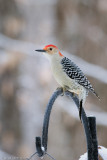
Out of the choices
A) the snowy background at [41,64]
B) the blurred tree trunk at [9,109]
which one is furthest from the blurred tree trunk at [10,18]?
the blurred tree trunk at [9,109]

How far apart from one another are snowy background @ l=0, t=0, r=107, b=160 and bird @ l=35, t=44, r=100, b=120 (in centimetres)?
539

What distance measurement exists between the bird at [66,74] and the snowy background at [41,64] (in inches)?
212

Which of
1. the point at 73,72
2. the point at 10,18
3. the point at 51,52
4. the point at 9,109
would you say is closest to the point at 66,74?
the point at 73,72

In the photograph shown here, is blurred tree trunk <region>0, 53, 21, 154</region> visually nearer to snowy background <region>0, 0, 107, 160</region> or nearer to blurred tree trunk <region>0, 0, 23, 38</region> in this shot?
snowy background <region>0, 0, 107, 160</region>

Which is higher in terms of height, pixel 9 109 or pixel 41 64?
pixel 41 64

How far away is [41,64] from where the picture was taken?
11594 mm

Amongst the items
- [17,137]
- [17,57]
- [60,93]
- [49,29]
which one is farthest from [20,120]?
[60,93]

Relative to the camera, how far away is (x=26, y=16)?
37.7 feet

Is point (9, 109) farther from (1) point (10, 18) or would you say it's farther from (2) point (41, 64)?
(1) point (10, 18)

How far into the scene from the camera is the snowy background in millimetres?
11141

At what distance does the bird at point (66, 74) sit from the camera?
205 inches

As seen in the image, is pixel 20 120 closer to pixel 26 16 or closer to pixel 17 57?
pixel 17 57

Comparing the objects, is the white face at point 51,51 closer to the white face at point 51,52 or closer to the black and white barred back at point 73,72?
the white face at point 51,52

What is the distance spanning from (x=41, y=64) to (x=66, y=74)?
611cm
